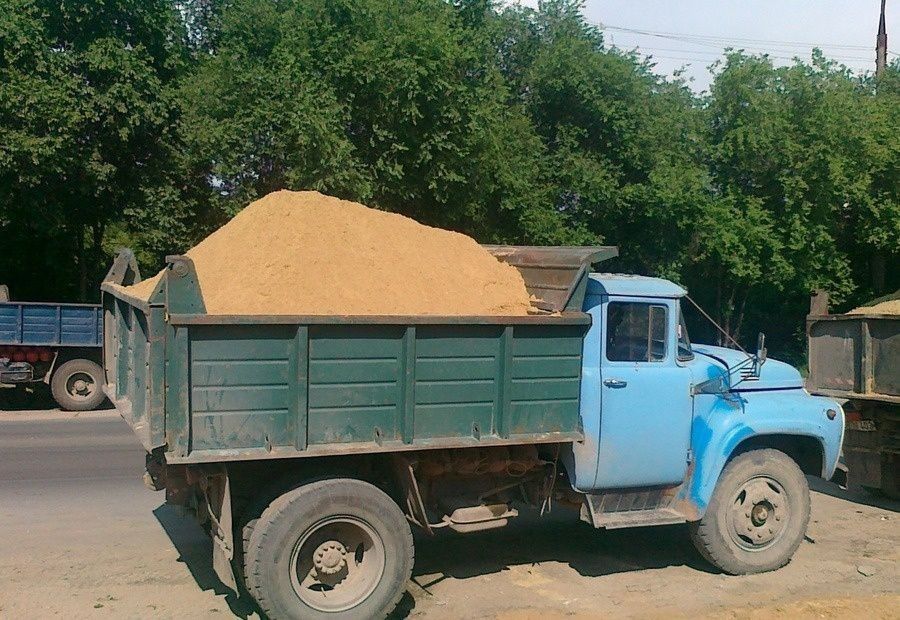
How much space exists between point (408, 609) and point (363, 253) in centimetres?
243

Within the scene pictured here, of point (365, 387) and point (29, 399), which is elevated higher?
point (365, 387)

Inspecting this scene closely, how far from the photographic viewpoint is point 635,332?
6.82 meters

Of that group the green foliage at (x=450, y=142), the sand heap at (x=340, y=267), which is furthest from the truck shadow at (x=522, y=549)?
the green foliage at (x=450, y=142)

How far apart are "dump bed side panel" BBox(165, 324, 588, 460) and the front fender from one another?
112 cm

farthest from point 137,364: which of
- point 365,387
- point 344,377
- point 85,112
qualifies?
point 85,112

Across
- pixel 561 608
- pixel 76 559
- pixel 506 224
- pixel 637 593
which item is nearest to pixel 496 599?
pixel 561 608

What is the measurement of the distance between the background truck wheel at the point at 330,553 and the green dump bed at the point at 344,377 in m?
0.34

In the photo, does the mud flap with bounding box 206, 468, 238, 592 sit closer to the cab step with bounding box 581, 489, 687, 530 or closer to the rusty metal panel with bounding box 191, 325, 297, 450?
the rusty metal panel with bounding box 191, 325, 297, 450

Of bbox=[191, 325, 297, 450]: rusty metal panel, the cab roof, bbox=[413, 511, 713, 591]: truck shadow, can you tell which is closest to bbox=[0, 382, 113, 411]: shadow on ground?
bbox=[413, 511, 713, 591]: truck shadow

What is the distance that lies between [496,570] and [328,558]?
1708 mm

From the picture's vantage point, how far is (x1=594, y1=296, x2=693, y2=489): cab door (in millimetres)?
6625

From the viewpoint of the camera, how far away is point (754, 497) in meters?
7.12

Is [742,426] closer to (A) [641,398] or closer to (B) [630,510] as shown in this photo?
(A) [641,398]

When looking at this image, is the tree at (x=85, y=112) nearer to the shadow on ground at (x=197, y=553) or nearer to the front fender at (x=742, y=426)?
the shadow on ground at (x=197, y=553)
